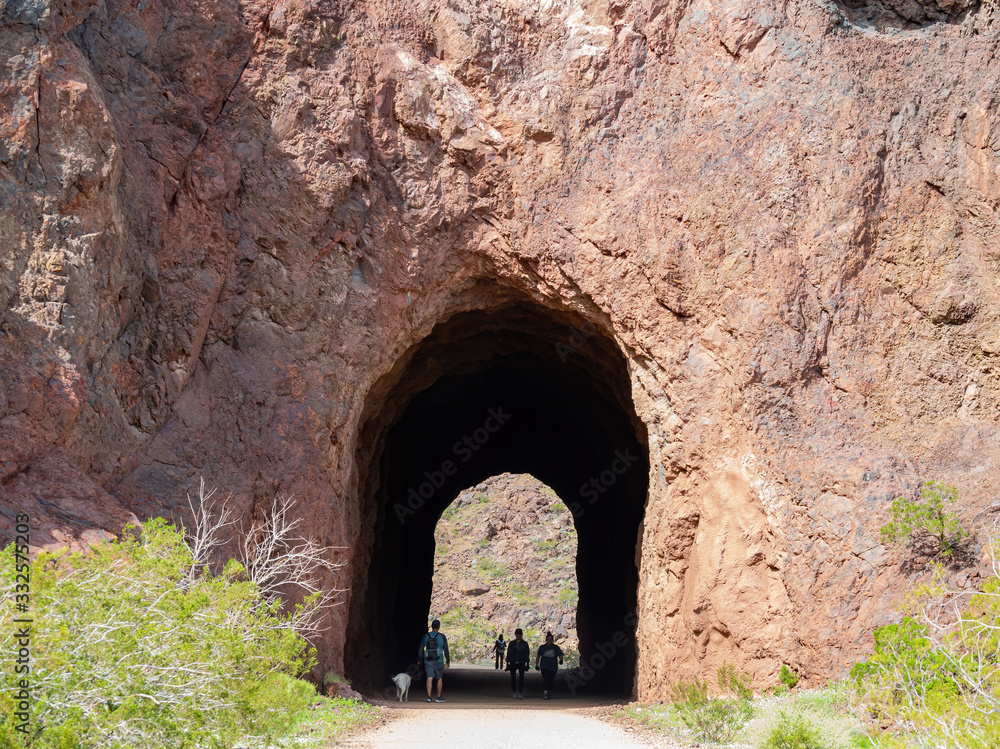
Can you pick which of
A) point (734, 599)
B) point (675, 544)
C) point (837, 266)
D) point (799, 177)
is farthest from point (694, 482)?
point (799, 177)

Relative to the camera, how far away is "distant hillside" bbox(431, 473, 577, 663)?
3738 centimetres

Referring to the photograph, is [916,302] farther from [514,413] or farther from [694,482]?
[514,413]

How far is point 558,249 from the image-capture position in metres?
12.6

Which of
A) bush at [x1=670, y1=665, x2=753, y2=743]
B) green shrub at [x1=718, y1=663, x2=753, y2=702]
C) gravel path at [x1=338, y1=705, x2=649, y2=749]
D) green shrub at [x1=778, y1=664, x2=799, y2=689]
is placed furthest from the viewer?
green shrub at [x1=778, y1=664, x2=799, y2=689]

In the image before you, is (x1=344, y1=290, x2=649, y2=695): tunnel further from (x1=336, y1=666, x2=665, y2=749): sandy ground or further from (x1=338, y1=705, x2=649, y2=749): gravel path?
(x1=338, y1=705, x2=649, y2=749): gravel path

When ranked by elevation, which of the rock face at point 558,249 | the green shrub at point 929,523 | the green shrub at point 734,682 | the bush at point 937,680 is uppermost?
the rock face at point 558,249

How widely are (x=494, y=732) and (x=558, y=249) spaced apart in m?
6.55

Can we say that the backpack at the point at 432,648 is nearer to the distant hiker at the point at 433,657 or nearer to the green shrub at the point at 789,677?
the distant hiker at the point at 433,657

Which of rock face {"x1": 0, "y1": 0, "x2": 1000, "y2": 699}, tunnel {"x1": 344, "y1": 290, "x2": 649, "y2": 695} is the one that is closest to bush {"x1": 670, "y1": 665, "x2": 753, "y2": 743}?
rock face {"x1": 0, "y1": 0, "x2": 1000, "y2": 699}

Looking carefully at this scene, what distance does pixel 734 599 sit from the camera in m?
10.8

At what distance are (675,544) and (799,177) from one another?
5178 mm

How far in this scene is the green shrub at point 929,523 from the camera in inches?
380

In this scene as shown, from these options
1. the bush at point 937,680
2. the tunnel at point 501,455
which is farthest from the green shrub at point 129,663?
the tunnel at point 501,455

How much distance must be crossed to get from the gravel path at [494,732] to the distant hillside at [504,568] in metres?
23.0
